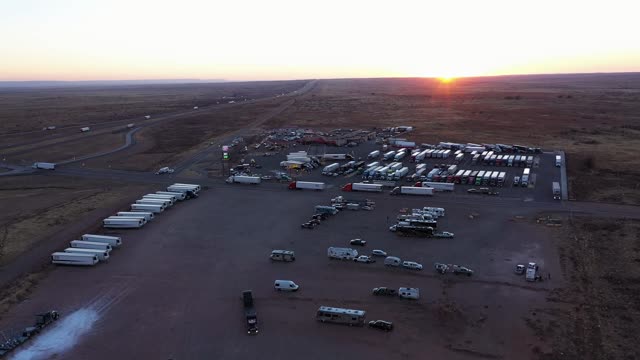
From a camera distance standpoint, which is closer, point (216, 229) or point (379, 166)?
point (216, 229)

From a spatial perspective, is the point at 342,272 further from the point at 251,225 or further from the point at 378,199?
the point at 378,199

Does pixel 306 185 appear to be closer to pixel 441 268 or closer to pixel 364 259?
pixel 364 259

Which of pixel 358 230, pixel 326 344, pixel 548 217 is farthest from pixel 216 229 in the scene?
pixel 548 217

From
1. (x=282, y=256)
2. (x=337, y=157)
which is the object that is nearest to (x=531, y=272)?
(x=282, y=256)

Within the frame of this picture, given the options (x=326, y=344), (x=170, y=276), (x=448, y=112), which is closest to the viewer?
(x=326, y=344)

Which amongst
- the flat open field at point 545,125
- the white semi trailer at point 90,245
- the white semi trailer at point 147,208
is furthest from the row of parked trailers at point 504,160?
the white semi trailer at point 90,245

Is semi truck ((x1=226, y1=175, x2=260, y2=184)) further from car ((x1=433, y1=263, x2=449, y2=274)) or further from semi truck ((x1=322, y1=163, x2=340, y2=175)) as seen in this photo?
car ((x1=433, y1=263, x2=449, y2=274))

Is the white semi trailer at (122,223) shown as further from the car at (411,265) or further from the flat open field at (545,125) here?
the flat open field at (545,125)
